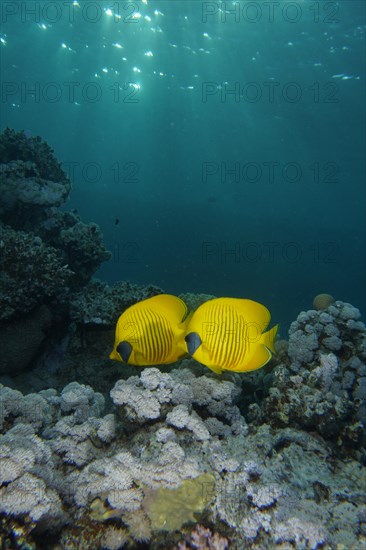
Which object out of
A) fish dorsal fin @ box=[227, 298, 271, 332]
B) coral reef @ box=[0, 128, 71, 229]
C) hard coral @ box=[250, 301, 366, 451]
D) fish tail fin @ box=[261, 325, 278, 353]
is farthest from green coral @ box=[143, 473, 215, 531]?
coral reef @ box=[0, 128, 71, 229]

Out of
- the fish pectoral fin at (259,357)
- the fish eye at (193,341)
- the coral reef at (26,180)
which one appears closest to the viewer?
the fish eye at (193,341)

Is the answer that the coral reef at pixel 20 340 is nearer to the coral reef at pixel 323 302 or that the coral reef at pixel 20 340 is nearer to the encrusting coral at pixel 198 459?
the encrusting coral at pixel 198 459

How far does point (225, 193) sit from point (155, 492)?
69.8 metres

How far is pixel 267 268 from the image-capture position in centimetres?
5066

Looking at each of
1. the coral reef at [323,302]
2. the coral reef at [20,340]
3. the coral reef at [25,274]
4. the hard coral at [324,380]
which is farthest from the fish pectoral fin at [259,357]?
the coral reef at [20,340]

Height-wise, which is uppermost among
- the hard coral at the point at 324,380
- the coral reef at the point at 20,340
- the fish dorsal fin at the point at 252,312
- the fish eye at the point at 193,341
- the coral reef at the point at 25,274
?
the fish dorsal fin at the point at 252,312

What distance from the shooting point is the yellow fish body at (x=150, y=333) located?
2367 mm

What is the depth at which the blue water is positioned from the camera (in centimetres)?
2098

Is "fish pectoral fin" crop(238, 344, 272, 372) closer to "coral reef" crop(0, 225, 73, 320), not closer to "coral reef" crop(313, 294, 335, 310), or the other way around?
"coral reef" crop(313, 294, 335, 310)

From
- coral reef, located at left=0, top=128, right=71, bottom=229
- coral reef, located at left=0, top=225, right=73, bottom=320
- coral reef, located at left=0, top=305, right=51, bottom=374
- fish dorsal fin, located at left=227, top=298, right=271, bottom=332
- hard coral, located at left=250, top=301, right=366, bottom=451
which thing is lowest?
coral reef, located at left=0, top=305, right=51, bottom=374

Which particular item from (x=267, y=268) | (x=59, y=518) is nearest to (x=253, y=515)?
(x=59, y=518)

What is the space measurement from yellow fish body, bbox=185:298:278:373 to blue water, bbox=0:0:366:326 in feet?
43.2

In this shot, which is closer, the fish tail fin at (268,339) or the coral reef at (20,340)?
the fish tail fin at (268,339)

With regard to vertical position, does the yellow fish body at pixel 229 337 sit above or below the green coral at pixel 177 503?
above
